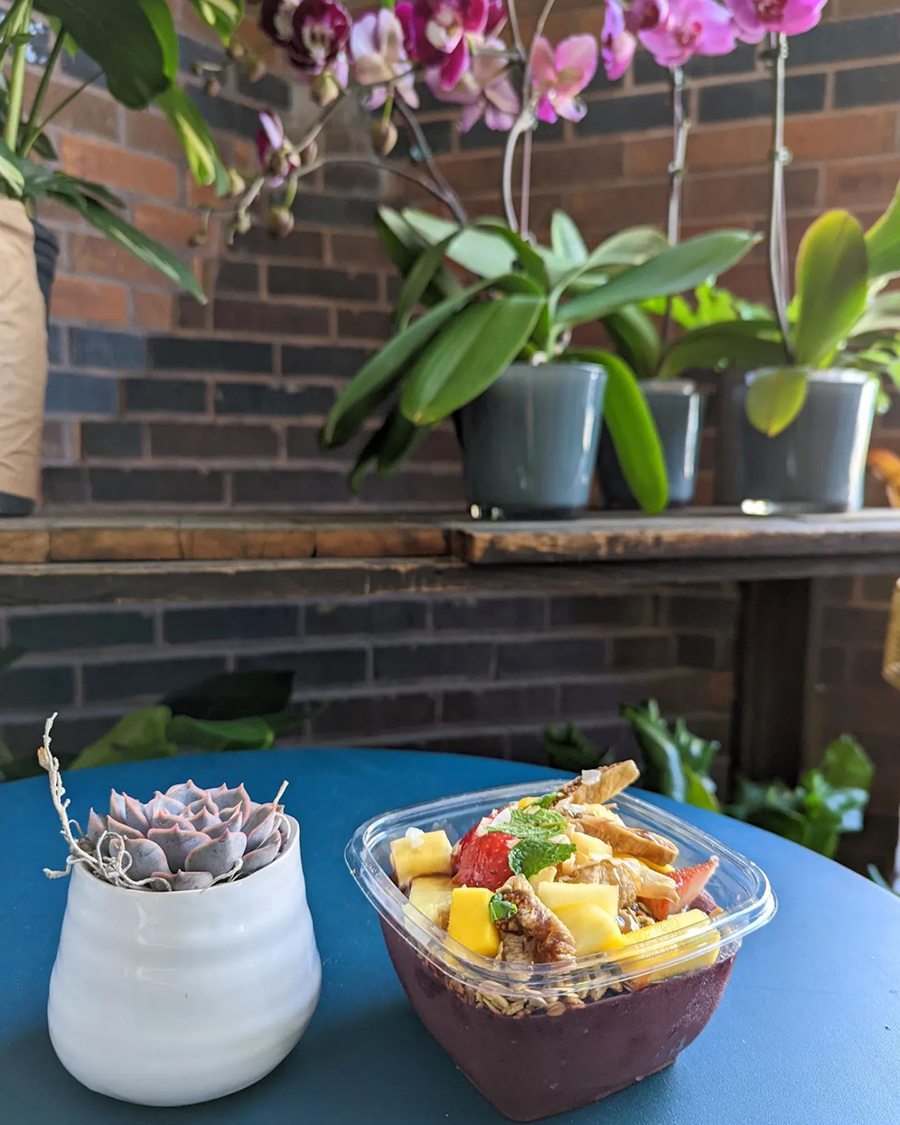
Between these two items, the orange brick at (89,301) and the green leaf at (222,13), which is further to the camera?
the orange brick at (89,301)

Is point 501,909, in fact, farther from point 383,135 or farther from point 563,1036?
point 383,135

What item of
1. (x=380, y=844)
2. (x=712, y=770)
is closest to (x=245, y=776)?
(x=380, y=844)

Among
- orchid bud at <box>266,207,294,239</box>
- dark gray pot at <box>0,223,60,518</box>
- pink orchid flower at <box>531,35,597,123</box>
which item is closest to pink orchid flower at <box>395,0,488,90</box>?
pink orchid flower at <box>531,35,597,123</box>

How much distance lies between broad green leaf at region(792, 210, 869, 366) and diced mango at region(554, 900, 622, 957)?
820 millimetres

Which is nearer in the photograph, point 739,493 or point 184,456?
point 739,493

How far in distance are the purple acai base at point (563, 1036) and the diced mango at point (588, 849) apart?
71 millimetres

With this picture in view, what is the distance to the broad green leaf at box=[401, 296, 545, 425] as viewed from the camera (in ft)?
2.63

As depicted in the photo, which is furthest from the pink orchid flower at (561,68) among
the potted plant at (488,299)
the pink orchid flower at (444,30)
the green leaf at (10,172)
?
the green leaf at (10,172)

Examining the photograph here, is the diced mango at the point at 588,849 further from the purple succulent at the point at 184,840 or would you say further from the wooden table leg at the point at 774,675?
the wooden table leg at the point at 774,675

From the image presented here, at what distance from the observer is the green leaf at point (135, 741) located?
108cm

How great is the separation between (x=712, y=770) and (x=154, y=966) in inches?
59.7

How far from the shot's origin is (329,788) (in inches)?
36.4

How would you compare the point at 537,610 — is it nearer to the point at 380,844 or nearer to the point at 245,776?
the point at 245,776

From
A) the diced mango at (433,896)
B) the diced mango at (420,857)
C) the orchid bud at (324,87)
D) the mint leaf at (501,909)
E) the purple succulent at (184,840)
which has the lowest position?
the diced mango at (433,896)
